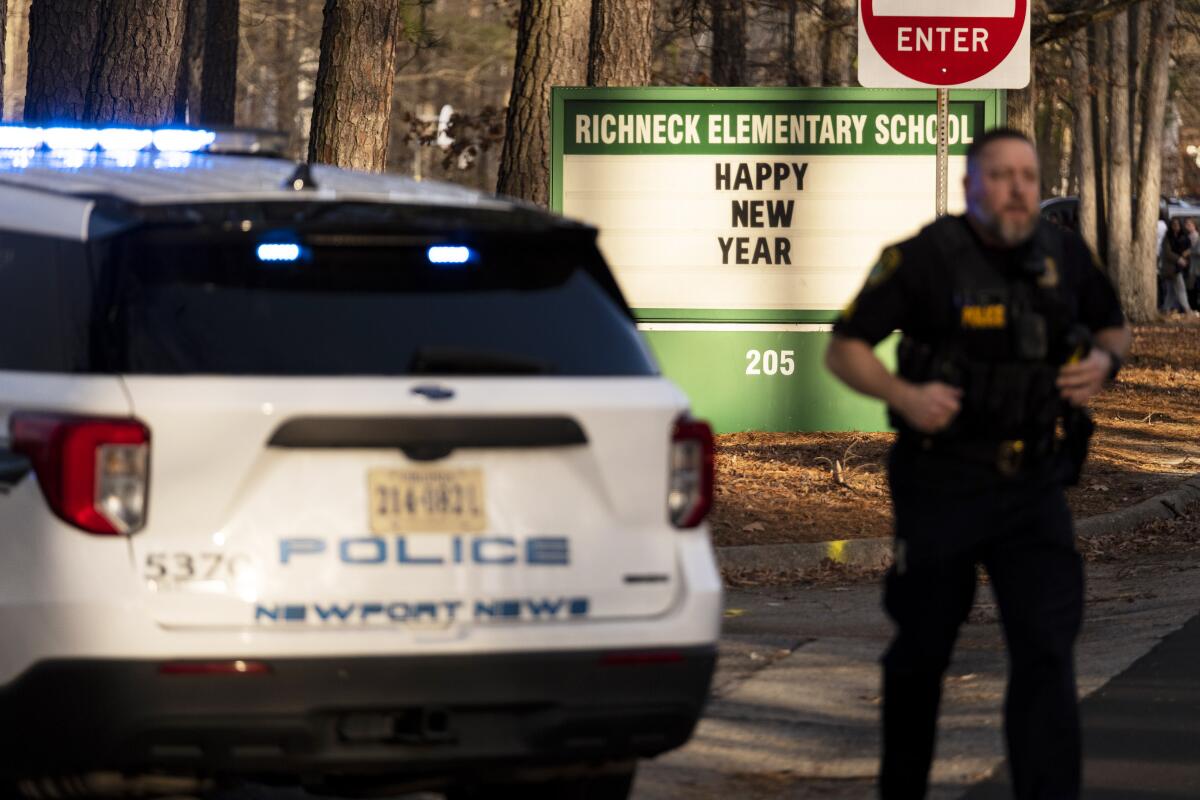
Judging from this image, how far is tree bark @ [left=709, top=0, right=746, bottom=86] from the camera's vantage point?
30750 millimetres

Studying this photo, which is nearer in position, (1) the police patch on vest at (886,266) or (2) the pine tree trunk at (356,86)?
(1) the police patch on vest at (886,266)

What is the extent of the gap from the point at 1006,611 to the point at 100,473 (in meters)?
2.15

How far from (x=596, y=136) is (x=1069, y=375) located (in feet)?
32.0

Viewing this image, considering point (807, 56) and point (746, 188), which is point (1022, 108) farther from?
point (746, 188)

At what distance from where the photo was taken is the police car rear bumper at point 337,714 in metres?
4.89

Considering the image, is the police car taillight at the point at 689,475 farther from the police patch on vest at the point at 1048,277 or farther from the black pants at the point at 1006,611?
the police patch on vest at the point at 1048,277

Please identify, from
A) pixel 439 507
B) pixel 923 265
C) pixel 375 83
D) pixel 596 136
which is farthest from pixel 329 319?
pixel 375 83

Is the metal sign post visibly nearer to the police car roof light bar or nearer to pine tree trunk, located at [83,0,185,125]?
the police car roof light bar

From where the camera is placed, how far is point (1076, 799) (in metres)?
5.46

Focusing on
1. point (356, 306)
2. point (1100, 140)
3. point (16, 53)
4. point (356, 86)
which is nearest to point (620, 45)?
point (356, 86)

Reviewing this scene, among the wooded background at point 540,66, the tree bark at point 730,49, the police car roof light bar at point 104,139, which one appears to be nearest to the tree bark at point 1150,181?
the wooded background at point 540,66

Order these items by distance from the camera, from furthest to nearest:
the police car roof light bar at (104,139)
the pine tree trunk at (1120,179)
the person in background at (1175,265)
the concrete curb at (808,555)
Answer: the person in background at (1175,265), the pine tree trunk at (1120,179), the concrete curb at (808,555), the police car roof light bar at (104,139)

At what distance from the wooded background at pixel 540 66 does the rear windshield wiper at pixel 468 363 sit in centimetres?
183

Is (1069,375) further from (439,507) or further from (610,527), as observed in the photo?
(439,507)
